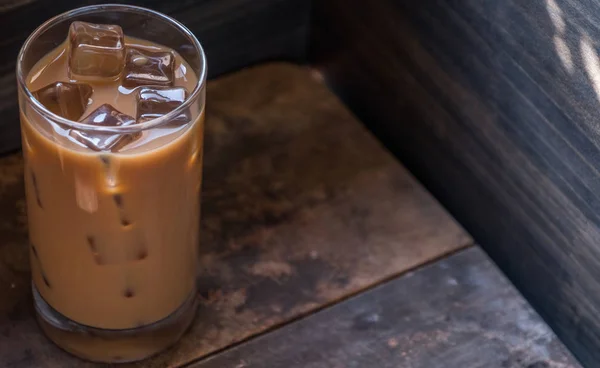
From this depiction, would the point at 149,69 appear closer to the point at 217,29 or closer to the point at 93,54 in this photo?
the point at 93,54

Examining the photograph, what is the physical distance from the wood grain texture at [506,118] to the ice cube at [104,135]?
1.20ft

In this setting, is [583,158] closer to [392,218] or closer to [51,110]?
[392,218]

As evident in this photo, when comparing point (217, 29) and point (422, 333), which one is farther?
point (217, 29)

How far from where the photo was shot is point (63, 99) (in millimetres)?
659

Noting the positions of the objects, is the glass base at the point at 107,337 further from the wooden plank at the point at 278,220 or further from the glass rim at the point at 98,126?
the glass rim at the point at 98,126

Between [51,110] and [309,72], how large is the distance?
480mm

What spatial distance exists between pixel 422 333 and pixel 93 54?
0.39 metres

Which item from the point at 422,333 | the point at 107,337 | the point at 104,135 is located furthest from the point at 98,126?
the point at 422,333

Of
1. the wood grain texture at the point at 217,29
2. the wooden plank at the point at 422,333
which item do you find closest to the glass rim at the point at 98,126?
the wood grain texture at the point at 217,29

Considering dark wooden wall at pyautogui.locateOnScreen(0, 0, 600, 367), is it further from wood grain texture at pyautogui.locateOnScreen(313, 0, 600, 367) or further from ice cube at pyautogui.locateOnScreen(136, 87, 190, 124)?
ice cube at pyautogui.locateOnScreen(136, 87, 190, 124)

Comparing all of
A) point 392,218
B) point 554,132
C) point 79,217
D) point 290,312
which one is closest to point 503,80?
point 554,132

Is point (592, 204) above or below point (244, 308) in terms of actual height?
above

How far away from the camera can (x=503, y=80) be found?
0.83m

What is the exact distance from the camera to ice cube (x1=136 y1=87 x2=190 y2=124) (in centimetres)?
66
